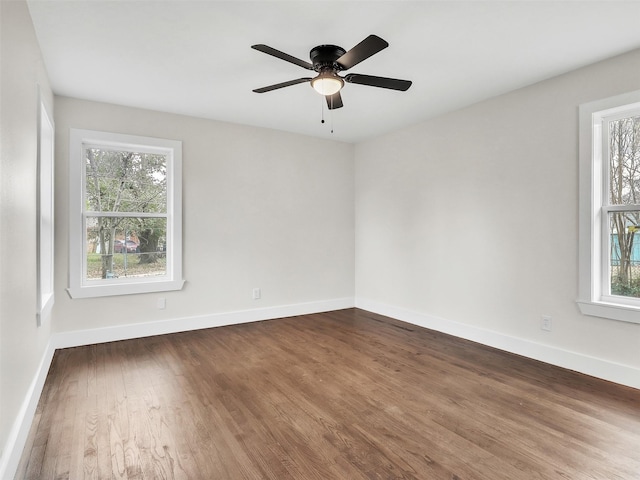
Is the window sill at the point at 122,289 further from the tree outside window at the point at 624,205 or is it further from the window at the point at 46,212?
the tree outside window at the point at 624,205

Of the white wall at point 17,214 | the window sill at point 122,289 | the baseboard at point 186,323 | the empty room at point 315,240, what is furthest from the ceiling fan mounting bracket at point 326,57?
the baseboard at point 186,323

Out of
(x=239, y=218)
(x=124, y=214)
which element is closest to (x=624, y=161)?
(x=239, y=218)

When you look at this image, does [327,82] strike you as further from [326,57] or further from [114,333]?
[114,333]

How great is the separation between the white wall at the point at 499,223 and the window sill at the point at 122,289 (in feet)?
9.02

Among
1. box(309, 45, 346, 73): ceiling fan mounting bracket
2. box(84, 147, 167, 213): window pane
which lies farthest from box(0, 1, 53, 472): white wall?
box(309, 45, 346, 73): ceiling fan mounting bracket

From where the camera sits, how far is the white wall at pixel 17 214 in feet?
5.45

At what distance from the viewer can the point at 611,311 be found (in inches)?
111

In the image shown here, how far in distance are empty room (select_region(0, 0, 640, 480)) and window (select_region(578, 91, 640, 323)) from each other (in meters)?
0.02

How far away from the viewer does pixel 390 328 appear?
4375mm

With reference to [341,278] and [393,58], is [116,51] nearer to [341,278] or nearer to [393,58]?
[393,58]

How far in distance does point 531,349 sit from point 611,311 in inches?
30.1

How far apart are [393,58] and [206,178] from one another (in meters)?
2.57

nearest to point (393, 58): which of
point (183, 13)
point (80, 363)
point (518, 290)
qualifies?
point (183, 13)

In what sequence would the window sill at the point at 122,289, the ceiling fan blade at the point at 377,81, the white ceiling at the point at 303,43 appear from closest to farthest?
the white ceiling at the point at 303,43 → the ceiling fan blade at the point at 377,81 → the window sill at the point at 122,289
